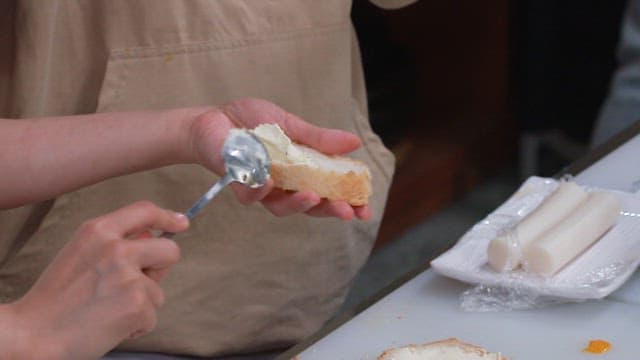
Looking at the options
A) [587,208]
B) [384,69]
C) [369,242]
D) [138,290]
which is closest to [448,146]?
[384,69]

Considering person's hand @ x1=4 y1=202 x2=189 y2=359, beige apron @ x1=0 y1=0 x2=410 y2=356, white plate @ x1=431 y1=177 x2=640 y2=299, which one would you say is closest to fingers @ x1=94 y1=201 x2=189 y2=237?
person's hand @ x1=4 y1=202 x2=189 y2=359

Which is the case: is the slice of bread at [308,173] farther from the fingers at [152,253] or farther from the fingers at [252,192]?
the fingers at [152,253]

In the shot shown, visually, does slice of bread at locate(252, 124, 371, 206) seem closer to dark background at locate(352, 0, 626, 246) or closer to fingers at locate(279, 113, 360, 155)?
fingers at locate(279, 113, 360, 155)

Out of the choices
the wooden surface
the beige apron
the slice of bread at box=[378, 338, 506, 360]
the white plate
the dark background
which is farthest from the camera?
the wooden surface

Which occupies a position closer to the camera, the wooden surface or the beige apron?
the beige apron

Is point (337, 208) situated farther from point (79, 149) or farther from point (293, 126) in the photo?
point (79, 149)

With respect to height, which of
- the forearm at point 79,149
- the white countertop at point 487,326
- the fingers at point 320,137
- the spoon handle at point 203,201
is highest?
the spoon handle at point 203,201

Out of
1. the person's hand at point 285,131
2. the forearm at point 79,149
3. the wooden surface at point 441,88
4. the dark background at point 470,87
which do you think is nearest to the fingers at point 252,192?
the person's hand at point 285,131
